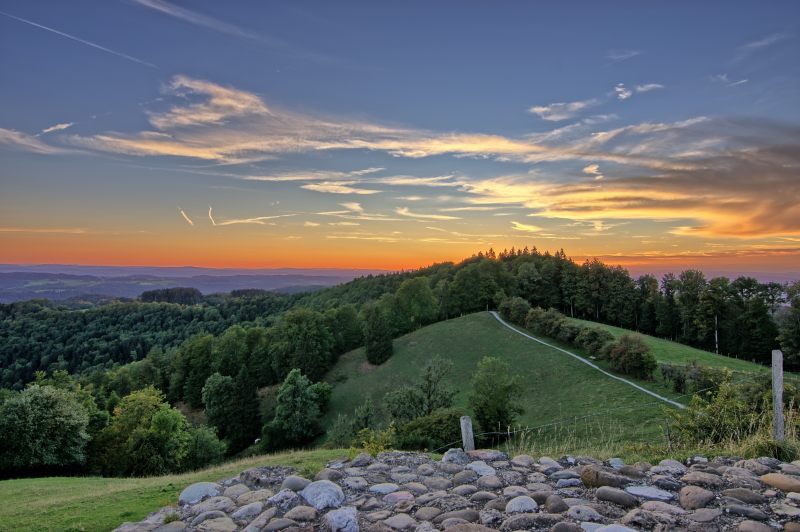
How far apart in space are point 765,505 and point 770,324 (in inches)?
2390

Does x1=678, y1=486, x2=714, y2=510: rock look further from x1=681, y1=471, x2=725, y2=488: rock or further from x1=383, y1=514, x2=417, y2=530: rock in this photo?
x1=383, y1=514, x2=417, y2=530: rock

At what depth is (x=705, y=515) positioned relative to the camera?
4.75 m

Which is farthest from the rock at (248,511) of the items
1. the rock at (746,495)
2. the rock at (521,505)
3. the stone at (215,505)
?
the rock at (746,495)

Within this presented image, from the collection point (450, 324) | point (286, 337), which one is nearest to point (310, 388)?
point (286, 337)

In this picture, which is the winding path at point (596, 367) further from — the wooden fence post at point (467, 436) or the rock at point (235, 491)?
the rock at point (235, 491)

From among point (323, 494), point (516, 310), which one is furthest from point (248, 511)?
point (516, 310)

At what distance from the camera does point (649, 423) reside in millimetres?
22172

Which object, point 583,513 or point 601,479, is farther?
point 601,479

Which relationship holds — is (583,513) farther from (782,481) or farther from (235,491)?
(235,491)

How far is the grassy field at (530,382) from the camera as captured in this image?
77.4 ft

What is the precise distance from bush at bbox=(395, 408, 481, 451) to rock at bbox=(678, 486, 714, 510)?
38.0 feet

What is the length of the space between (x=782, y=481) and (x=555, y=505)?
292 centimetres

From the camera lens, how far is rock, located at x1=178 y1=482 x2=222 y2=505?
21.0ft

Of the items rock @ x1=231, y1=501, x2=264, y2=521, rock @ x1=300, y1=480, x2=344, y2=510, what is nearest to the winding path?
rock @ x1=300, y1=480, x2=344, y2=510
